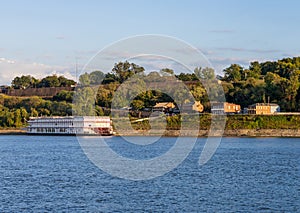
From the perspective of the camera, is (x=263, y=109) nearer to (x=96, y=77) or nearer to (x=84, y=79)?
(x=84, y=79)

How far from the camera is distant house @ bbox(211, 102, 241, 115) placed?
113m

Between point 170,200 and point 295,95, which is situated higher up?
point 295,95

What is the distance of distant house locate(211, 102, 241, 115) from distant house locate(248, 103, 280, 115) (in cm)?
436

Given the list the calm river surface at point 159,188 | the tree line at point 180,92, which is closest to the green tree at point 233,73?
the tree line at point 180,92

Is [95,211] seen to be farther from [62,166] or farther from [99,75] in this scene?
[99,75]

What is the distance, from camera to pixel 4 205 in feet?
101

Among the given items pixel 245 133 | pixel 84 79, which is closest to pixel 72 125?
pixel 245 133

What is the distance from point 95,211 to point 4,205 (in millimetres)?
4687

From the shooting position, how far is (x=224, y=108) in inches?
4446

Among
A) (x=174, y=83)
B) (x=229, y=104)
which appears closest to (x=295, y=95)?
(x=229, y=104)

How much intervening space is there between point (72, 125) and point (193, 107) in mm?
21956

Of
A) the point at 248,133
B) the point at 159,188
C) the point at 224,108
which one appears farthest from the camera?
the point at 224,108

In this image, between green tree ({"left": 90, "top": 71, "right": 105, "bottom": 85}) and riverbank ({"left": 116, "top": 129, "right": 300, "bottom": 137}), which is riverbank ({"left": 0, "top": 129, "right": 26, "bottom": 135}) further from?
riverbank ({"left": 116, "top": 129, "right": 300, "bottom": 137})

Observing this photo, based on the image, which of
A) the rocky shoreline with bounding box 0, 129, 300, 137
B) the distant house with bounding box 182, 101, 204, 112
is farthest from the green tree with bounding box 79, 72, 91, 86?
the rocky shoreline with bounding box 0, 129, 300, 137
